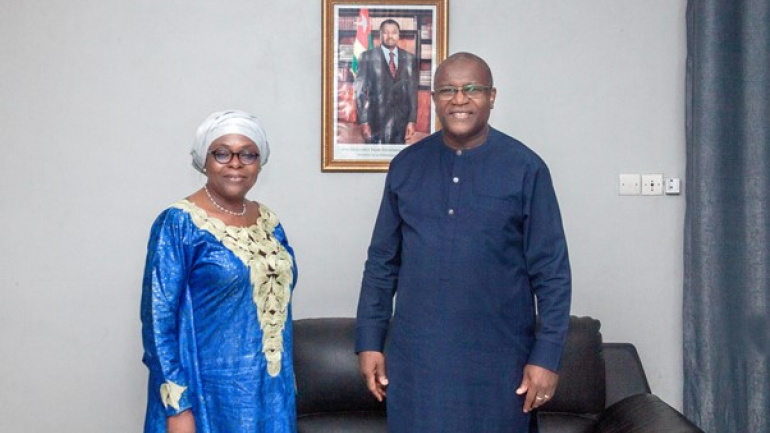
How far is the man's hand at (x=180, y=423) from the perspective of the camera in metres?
1.85

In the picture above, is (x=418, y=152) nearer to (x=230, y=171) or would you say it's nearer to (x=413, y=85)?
(x=230, y=171)

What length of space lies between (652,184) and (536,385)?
4.74 ft

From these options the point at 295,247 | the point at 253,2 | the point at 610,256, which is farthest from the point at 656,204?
the point at 253,2

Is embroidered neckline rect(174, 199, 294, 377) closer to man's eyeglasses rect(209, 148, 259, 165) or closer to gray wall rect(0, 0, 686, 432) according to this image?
man's eyeglasses rect(209, 148, 259, 165)

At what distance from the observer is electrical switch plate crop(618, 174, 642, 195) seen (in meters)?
3.06

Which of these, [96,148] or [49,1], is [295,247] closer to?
[96,148]

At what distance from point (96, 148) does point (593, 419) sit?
80.0 inches

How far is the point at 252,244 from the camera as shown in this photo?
78.1 inches

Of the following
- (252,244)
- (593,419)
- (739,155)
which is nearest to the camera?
(252,244)

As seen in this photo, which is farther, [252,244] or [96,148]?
[96,148]

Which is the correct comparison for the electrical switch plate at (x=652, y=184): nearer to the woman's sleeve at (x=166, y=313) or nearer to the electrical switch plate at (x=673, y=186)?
Answer: the electrical switch plate at (x=673, y=186)

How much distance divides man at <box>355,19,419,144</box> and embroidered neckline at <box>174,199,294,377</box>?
42.0 inches

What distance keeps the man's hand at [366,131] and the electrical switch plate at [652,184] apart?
1.06 metres

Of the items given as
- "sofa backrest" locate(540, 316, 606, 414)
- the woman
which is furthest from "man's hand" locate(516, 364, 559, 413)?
"sofa backrest" locate(540, 316, 606, 414)
